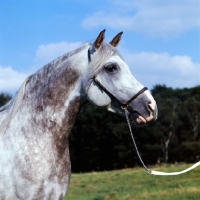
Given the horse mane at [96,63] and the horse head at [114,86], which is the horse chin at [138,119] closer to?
the horse head at [114,86]

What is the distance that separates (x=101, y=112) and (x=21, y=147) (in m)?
55.9

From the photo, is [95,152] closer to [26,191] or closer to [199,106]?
[199,106]

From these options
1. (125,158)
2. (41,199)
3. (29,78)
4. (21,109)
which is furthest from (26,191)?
(125,158)

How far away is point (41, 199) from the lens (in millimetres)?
4746

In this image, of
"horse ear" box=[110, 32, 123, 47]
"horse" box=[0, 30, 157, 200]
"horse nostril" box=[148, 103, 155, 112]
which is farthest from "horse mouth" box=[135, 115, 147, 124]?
"horse ear" box=[110, 32, 123, 47]

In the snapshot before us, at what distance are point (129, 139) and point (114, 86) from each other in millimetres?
51849

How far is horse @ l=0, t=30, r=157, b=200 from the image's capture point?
188 inches

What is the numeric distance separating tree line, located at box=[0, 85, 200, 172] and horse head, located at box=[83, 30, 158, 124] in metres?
50.8

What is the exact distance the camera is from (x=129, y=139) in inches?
2223

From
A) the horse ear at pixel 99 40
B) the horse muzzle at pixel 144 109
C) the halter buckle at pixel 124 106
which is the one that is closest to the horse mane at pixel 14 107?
the horse ear at pixel 99 40

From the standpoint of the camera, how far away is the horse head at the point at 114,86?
16.1 feet

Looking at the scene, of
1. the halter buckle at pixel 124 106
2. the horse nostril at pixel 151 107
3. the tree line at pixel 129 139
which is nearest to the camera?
the horse nostril at pixel 151 107

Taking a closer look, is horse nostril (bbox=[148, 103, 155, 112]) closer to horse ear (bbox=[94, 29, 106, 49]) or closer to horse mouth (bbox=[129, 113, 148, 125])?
horse mouth (bbox=[129, 113, 148, 125])

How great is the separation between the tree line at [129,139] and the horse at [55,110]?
50.8 meters
